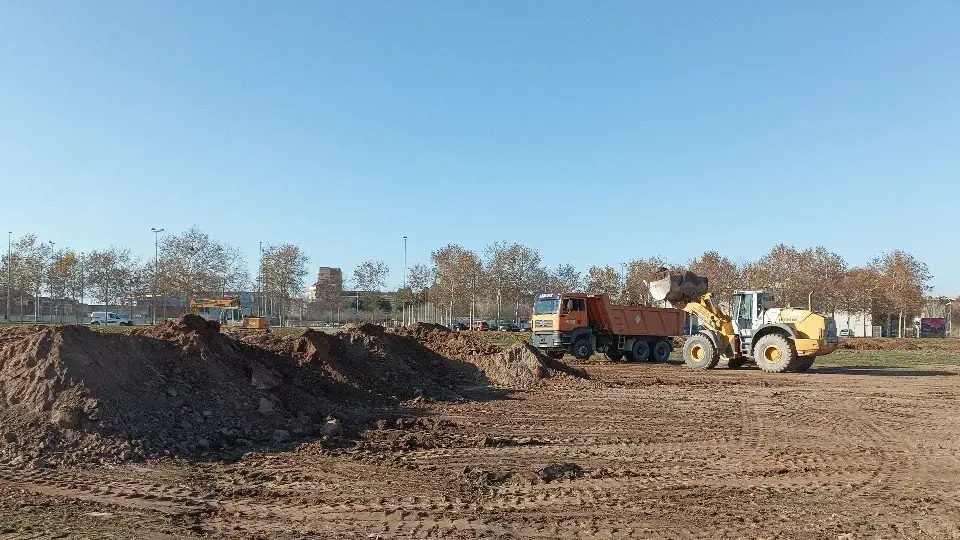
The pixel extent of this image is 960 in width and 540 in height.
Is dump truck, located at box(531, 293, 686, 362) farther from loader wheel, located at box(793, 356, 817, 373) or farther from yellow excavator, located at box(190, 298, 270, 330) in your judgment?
yellow excavator, located at box(190, 298, 270, 330)

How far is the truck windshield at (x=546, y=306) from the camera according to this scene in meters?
28.1

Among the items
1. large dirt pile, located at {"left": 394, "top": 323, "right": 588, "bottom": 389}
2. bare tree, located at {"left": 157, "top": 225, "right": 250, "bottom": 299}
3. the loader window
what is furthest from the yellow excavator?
the loader window

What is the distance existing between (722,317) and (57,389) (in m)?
21.1

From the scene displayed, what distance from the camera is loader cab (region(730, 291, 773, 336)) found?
24.6 m

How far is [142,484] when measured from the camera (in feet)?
26.4

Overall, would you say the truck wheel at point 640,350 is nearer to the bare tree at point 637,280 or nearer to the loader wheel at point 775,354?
the loader wheel at point 775,354

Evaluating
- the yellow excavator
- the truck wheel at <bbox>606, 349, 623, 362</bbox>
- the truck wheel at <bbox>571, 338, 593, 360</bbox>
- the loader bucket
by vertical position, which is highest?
the loader bucket

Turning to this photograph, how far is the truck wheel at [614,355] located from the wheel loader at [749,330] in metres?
3.59

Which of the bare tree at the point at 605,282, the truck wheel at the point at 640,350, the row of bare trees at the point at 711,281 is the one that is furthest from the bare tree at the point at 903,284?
the truck wheel at the point at 640,350

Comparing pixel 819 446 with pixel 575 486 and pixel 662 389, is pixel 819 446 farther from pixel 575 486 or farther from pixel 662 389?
pixel 662 389

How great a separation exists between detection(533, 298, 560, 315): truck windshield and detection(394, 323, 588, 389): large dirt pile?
5857mm

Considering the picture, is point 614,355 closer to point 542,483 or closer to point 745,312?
point 745,312

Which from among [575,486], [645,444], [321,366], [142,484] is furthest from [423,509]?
[321,366]

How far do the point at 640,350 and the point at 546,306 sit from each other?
460 centimetres
